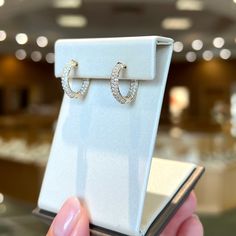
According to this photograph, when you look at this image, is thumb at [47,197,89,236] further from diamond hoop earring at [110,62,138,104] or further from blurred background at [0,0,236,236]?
blurred background at [0,0,236,236]

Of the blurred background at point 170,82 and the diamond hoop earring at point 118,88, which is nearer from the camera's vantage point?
the diamond hoop earring at point 118,88

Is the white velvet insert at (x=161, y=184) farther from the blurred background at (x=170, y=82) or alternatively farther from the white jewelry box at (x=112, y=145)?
the blurred background at (x=170, y=82)

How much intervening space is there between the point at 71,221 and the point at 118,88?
0.39ft

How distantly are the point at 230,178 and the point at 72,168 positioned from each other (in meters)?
1.93

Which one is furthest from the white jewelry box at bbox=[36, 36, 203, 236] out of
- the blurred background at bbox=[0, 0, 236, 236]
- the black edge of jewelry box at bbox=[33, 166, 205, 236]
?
the blurred background at bbox=[0, 0, 236, 236]

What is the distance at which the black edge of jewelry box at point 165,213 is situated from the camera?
352 mm

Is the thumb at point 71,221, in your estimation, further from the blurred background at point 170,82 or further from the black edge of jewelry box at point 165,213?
the blurred background at point 170,82

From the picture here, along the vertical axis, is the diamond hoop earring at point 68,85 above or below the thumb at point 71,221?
above

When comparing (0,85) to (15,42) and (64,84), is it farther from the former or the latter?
(64,84)

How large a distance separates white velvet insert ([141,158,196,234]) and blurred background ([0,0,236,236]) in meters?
0.65

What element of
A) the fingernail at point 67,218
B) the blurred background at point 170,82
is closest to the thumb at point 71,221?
the fingernail at point 67,218

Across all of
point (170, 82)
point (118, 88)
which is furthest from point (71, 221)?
point (170, 82)

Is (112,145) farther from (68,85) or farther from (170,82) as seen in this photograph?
(170,82)

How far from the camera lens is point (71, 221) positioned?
13.9 inches
